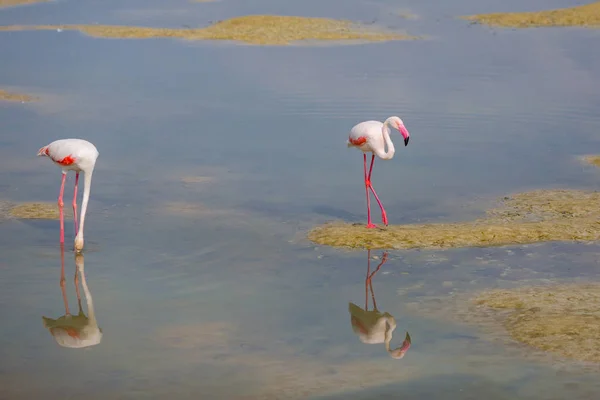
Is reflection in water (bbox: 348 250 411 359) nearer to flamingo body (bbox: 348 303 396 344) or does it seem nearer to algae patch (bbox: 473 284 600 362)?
flamingo body (bbox: 348 303 396 344)

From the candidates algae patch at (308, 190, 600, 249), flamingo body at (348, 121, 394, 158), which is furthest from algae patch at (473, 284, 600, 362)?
flamingo body at (348, 121, 394, 158)

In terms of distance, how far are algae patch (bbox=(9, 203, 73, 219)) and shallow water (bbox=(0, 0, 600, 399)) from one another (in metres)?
0.28

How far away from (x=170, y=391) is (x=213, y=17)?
85.8 ft

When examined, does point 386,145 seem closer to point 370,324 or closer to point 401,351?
point 370,324

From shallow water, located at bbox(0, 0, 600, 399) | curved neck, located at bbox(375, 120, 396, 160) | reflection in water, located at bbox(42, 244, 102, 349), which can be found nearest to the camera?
shallow water, located at bbox(0, 0, 600, 399)

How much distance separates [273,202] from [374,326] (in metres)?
4.22

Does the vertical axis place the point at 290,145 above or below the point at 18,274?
above

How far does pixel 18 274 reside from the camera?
1081 centimetres

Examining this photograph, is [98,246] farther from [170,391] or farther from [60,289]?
[170,391]

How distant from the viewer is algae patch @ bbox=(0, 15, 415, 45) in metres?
28.2

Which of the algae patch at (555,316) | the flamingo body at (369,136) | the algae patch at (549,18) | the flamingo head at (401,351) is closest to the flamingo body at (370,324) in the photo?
the flamingo head at (401,351)

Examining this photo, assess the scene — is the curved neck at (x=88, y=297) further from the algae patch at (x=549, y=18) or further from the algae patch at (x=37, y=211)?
the algae patch at (x=549, y=18)

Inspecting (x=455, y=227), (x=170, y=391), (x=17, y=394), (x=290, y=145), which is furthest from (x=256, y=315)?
(x=290, y=145)

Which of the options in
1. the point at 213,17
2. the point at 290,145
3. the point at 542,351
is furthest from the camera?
the point at 213,17
